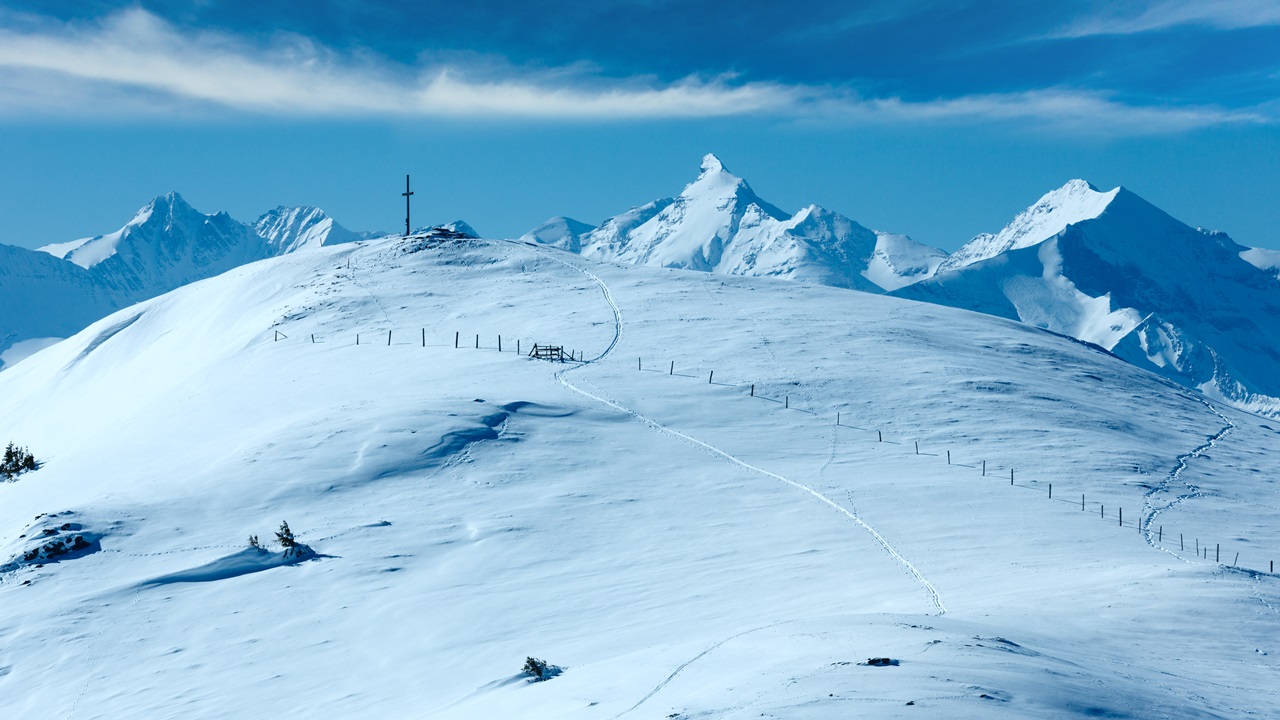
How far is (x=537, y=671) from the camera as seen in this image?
2308cm

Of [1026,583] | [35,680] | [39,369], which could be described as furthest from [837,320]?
[39,369]

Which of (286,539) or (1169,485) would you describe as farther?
(1169,485)

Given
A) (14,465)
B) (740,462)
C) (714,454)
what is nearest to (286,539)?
(714,454)

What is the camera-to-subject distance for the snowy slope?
21.2 m

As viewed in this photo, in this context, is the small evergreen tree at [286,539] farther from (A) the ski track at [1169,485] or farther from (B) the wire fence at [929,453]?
(A) the ski track at [1169,485]

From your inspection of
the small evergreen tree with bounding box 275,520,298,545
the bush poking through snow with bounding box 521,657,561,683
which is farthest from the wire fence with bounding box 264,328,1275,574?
the small evergreen tree with bounding box 275,520,298,545

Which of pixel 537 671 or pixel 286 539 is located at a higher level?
pixel 286 539

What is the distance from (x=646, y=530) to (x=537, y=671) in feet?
39.3

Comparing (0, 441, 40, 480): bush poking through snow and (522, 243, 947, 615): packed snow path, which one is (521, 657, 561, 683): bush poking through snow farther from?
(0, 441, 40, 480): bush poking through snow

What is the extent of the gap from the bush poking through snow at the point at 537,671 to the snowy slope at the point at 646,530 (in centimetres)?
45

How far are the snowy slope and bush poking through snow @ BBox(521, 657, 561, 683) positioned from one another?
450 mm

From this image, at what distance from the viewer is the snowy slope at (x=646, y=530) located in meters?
21.2

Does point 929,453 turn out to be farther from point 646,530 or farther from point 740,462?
point 646,530

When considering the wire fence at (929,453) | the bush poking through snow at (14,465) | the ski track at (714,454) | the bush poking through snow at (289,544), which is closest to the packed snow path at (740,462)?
the ski track at (714,454)
